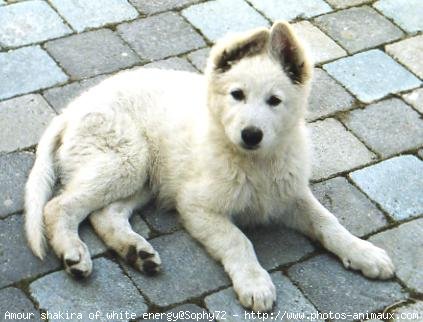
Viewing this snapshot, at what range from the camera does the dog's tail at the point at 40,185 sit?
438 centimetres

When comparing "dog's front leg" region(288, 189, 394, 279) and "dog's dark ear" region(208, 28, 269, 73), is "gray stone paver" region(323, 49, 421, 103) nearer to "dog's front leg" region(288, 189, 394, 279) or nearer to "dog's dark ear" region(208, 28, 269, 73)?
"dog's front leg" region(288, 189, 394, 279)

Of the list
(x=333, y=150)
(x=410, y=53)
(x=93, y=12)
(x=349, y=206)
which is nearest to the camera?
(x=349, y=206)

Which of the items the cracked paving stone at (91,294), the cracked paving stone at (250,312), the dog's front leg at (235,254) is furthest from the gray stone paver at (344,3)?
the cracked paving stone at (91,294)

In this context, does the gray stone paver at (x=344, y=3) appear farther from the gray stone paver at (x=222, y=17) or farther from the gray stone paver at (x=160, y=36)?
the gray stone paver at (x=160, y=36)

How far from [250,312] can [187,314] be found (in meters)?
0.31

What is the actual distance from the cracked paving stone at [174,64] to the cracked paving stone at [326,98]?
33.5 inches

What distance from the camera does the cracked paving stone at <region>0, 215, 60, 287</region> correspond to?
4.30m

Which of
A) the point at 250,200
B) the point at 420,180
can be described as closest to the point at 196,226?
the point at 250,200

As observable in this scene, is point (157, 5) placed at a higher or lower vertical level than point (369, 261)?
lower

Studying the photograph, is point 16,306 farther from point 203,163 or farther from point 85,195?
point 203,163

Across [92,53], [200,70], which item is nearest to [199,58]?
[200,70]

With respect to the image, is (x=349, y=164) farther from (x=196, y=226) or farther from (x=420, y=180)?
(x=196, y=226)

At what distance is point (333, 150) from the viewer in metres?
5.29

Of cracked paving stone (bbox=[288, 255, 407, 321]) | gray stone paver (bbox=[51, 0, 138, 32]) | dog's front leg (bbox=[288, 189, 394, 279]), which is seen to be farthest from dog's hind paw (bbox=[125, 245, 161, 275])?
gray stone paver (bbox=[51, 0, 138, 32])
